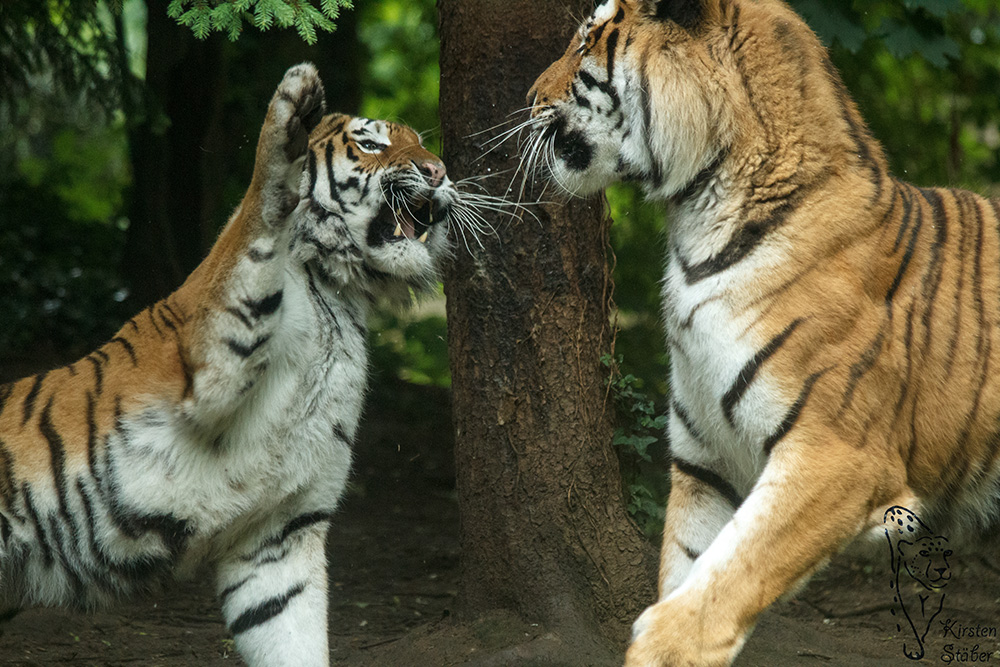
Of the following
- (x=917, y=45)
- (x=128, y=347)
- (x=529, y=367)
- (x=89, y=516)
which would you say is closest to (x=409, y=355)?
(x=529, y=367)

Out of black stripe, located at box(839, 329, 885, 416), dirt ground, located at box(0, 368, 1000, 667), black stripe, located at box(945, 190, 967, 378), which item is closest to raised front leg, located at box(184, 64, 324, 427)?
dirt ground, located at box(0, 368, 1000, 667)

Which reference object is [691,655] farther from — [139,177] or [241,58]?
[241,58]

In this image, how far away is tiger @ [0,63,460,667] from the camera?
290 cm

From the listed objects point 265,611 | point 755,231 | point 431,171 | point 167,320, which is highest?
point 431,171

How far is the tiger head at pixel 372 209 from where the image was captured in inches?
131

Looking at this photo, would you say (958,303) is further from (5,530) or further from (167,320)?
(5,530)

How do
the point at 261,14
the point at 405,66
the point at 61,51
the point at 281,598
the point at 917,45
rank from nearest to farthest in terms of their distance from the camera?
the point at 261,14
the point at 281,598
the point at 917,45
the point at 61,51
the point at 405,66

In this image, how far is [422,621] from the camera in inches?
180

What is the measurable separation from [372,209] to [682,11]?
1204 mm

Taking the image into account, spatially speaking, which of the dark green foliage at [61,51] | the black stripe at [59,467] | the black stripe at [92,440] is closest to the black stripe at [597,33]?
the black stripe at [92,440]

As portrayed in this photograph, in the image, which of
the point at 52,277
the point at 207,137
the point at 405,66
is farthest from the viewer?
the point at 405,66

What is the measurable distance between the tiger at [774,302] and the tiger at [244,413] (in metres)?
0.71

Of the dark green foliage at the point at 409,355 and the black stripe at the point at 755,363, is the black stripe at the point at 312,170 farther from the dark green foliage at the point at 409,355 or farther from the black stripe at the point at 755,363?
the dark green foliage at the point at 409,355

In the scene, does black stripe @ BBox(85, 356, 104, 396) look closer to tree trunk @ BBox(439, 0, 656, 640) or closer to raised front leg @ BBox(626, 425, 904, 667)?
tree trunk @ BBox(439, 0, 656, 640)
